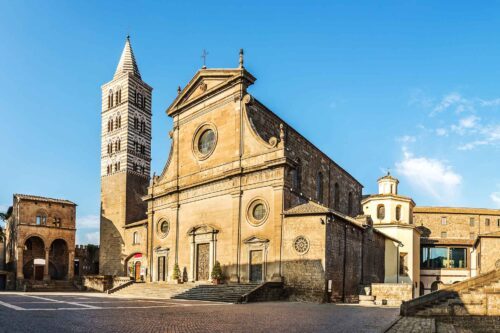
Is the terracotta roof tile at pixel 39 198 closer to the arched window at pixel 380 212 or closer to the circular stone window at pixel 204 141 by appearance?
the circular stone window at pixel 204 141

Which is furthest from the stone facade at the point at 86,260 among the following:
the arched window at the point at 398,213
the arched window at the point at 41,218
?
the arched window at the point at 398,213

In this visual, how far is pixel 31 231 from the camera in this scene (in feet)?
154

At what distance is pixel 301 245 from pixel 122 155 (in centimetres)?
2996

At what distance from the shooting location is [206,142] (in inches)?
1315

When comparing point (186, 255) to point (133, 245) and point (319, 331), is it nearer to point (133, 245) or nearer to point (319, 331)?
point (133, 245)

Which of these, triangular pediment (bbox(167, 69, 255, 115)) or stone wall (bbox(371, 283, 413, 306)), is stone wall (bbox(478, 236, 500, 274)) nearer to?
stone wall (bbox(371, 283, 413, 306))

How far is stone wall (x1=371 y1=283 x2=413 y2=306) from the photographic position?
2522 centimetres

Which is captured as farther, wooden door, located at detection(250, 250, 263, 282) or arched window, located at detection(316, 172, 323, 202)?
arched window, located at detection(316, 172, 323, 202)

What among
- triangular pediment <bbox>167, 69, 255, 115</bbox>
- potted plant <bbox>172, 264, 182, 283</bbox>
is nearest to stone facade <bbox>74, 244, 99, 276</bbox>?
triangular pediment <bbox>167, 69, 255, 115</bbox>

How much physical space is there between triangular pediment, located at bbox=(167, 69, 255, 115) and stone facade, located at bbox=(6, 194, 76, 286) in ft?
69.0

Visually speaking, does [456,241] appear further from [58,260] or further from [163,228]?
[58,260]

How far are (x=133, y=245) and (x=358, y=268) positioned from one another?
21667mm

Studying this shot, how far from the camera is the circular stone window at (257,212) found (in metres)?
27.5

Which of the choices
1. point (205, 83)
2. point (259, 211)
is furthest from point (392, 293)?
point (205, 83)
